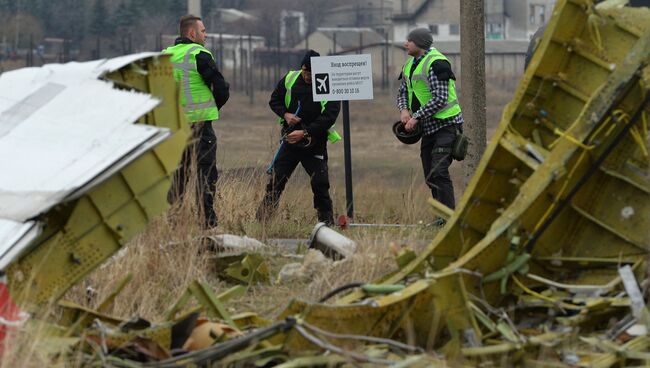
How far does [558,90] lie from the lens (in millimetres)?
7605

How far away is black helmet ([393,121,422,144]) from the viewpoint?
12727 mm

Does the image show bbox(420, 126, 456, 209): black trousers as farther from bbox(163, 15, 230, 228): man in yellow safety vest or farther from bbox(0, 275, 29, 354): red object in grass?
bbox(0, 275, 29, 354): red object in grass

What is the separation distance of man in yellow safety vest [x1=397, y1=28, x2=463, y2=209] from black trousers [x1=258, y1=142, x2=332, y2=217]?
101 centimetres

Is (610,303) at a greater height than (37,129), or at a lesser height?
lesser

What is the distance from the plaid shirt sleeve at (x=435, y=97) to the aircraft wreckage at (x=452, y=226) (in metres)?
4.86

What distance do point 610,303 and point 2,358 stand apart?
10.6 feet

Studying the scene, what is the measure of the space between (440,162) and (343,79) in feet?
5.83

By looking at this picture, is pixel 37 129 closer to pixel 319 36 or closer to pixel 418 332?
pixel 418 332

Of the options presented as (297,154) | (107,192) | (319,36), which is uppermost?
(107,192)

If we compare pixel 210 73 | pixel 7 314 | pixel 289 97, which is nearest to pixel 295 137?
pixel 289 97

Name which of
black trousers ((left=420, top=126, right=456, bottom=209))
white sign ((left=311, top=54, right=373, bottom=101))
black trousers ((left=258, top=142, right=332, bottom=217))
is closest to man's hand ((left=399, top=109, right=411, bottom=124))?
black trousers ((left=420, top=126, right=456, bottom=209))

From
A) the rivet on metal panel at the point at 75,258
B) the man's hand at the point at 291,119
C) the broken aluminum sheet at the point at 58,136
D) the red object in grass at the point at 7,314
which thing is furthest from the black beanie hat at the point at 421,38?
the red object in grass at the point at 7,314

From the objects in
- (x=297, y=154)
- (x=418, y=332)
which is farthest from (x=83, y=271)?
(x=297, y=154)

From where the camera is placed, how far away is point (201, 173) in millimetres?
11273
